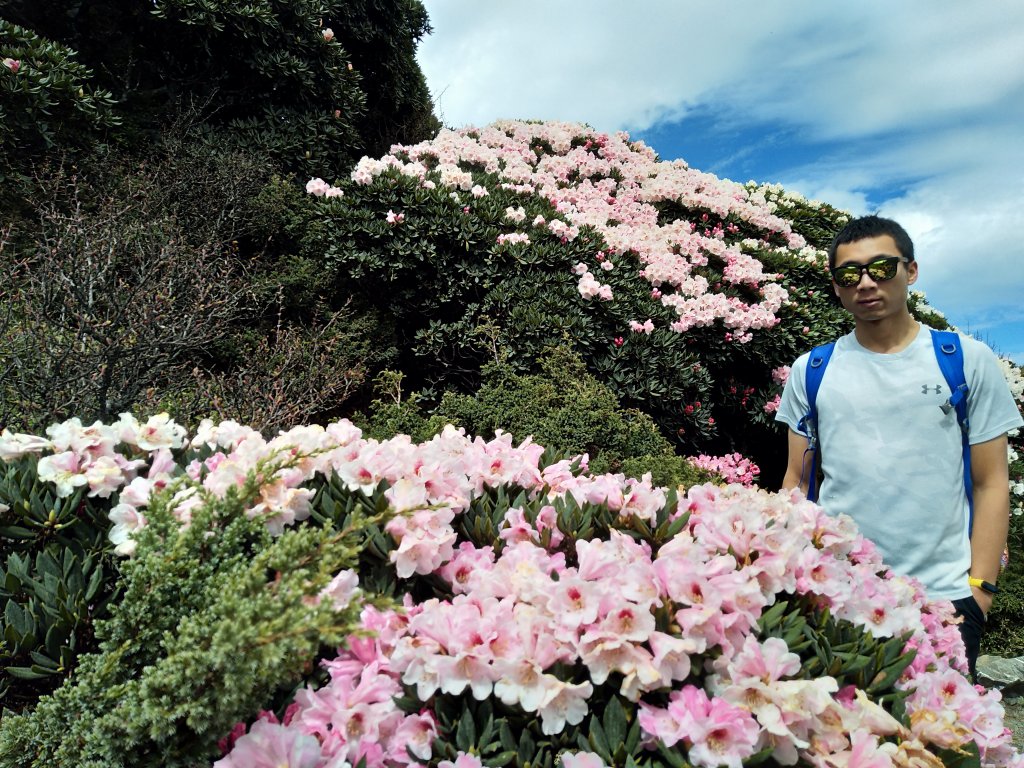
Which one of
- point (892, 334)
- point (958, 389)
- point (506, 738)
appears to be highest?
point (892, 334)

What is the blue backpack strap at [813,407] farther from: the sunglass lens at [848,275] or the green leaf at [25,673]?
the green leaf at [25,673]

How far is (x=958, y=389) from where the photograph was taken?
2461 millimetres

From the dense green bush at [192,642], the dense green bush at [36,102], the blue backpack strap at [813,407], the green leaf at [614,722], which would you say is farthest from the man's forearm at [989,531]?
the dense green bush at [36,102]

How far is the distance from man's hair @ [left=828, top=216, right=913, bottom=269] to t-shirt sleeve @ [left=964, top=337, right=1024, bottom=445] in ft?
1.73

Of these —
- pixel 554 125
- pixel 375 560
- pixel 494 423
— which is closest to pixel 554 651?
pixel 375 560

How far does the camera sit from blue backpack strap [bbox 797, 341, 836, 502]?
9.10 ft

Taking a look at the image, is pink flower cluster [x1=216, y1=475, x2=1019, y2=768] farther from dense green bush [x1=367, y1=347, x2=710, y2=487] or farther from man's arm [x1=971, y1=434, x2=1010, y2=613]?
dense green bush [x1=367, y1=347, x2=710, y2=487]

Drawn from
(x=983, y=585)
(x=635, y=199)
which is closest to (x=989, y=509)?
(x=983, y=585)

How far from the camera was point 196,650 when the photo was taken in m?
1.22

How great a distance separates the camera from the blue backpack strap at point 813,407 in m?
2.77

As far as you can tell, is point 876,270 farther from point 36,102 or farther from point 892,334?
point 36,102

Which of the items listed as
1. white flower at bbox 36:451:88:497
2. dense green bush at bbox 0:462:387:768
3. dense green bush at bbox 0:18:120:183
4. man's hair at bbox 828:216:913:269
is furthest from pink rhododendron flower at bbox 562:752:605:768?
dense green bush at bbox 0:18:120:183

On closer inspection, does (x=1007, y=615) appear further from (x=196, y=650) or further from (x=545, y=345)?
(x=196, y=650)

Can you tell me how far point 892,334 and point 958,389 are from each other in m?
0.33
